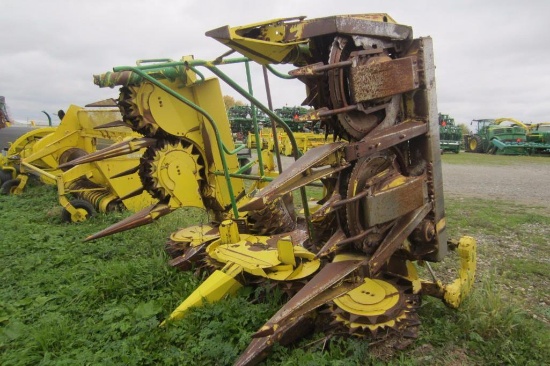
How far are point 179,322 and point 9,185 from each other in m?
9.58

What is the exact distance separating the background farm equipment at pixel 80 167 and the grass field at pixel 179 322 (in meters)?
2.01

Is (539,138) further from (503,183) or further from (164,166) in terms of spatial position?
(164,166)

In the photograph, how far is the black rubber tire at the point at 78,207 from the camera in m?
7.23

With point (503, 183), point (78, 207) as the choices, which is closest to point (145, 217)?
point (78, 207)

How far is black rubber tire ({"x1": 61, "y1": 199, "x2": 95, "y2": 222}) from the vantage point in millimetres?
7227

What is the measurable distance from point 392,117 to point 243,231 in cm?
239

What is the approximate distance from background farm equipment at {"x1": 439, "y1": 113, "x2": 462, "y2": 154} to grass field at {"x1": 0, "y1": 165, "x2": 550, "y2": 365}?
21.2 metres

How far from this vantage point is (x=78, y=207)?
24.0ft

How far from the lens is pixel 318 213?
94.3 inches

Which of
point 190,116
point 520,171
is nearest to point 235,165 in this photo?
point 190,116

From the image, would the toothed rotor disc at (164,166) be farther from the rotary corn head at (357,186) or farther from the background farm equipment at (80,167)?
the background farm equipment at (80,167)

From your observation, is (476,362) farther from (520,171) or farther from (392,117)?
(520,171)

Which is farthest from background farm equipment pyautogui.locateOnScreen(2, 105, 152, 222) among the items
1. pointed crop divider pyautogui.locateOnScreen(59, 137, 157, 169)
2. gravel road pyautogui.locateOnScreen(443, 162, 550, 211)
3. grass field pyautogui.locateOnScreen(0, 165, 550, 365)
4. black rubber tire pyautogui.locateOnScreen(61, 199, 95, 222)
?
gravel road pyautogui.locateOnScreen(443, 162, 550, 211)

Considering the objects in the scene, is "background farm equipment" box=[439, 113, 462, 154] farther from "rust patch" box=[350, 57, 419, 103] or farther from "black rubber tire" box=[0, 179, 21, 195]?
"rust patch" box=[350, 57, 419, 103]
